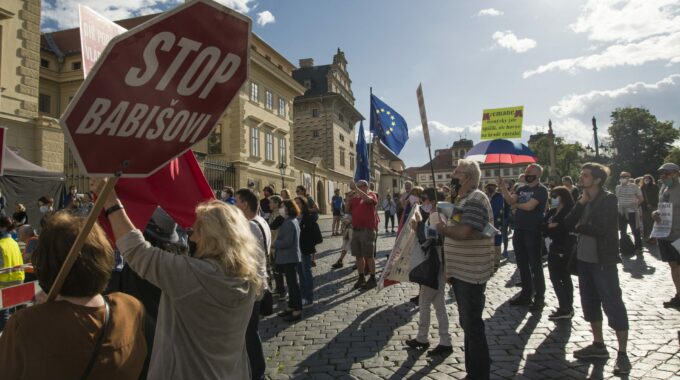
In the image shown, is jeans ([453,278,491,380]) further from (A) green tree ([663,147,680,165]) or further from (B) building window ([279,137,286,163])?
(A) green tree ([663,147,680,165])

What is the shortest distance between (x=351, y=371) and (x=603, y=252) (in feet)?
9.03

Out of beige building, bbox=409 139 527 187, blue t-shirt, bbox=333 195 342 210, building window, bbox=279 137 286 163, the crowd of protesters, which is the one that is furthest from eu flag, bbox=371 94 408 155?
beige building, bbox=409 139 527 187

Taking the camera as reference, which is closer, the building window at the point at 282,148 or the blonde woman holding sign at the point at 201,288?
the blonde woman holding sign at the point at 201,288

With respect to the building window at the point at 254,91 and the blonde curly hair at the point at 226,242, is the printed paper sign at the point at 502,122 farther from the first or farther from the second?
the building window at the point at 254,91

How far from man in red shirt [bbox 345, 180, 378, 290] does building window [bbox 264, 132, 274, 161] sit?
2487 centimetres

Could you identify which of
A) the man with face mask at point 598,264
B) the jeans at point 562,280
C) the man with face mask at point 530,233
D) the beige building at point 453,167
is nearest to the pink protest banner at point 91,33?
the man with face mask at point 598,264

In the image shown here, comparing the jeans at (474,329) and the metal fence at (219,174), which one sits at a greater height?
the metal fence at (219,174)

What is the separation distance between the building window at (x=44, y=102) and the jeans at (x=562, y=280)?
1364 inches

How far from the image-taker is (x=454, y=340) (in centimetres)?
483

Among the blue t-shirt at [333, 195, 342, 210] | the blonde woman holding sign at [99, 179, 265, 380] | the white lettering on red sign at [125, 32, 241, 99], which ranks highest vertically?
the white lettering on red sign at [125, 32, 241, 99]

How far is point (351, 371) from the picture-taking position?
401cm

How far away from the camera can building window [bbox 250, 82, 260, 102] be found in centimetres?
3018

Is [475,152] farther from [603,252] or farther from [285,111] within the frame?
[285,111]

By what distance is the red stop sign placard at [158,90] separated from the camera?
1492 mm
